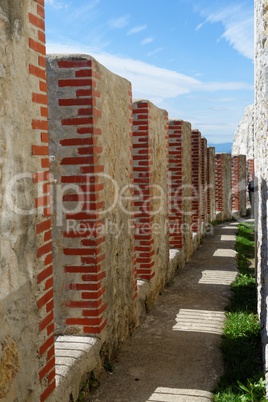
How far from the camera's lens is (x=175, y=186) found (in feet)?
29.4

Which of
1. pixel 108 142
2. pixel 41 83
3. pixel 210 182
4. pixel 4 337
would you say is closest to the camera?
pixel 4 337

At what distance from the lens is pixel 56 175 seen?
4.02 meters

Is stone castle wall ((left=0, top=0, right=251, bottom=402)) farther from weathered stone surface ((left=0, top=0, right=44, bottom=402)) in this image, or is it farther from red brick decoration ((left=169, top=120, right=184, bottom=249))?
red brick decoration ((left=169, top=120, right=184, bottom=249))

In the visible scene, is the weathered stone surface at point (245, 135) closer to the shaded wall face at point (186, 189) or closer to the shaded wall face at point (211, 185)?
the shaded wall face at point (211, 185)

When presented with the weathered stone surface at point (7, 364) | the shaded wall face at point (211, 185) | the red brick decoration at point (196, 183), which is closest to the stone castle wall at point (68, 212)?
the weathered stone surface at point (7, 364)

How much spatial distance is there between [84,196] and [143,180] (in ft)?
7.32

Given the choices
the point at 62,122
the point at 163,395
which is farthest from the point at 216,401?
the point at 62,122

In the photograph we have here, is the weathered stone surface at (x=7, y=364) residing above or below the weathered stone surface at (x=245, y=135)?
below

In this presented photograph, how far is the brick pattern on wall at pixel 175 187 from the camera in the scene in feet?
29.0

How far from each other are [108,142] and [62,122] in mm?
622

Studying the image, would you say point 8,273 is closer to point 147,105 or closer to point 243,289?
point 147,105

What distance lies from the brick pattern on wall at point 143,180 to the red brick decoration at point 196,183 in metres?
4.85

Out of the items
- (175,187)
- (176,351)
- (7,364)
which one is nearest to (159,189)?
(175,187)

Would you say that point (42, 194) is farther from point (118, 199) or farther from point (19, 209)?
point (118, 199)
